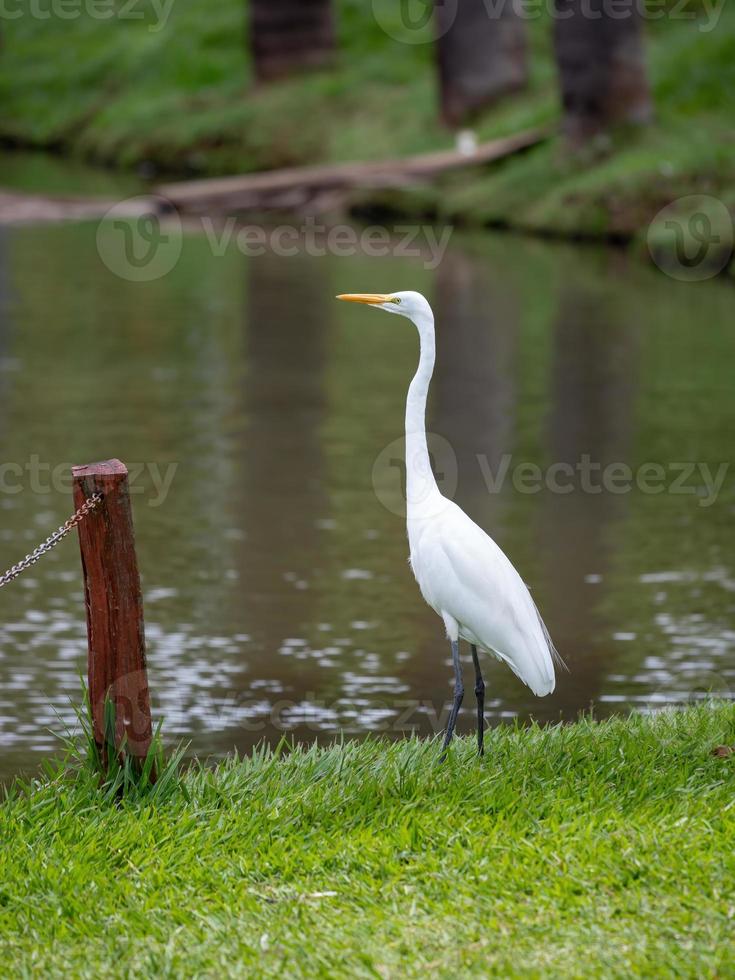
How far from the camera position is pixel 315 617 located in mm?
7879

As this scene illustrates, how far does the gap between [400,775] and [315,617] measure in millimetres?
2925

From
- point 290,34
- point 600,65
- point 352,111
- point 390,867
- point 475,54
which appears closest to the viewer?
point 390,867

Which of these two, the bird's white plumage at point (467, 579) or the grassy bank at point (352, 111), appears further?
the grassy bank at point (352, 111)

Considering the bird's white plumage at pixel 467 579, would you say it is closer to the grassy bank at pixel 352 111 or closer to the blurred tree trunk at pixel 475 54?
the grassy bank at pixel 352 111

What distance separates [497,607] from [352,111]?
79.2 feet

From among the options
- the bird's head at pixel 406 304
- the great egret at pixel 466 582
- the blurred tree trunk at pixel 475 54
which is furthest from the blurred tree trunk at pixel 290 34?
the great egret at pixel 466 582

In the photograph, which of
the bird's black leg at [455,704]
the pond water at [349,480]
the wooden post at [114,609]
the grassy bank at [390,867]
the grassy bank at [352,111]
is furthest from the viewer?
the grassy bank at [352,111]

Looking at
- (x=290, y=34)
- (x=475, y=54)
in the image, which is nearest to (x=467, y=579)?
(x=475, y=54)

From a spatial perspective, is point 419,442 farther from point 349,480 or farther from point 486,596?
point 349,480

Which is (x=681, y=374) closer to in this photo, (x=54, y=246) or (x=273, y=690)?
(x=273, y=690)

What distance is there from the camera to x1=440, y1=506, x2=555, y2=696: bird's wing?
17.2ft

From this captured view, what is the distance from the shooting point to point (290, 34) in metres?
29.6

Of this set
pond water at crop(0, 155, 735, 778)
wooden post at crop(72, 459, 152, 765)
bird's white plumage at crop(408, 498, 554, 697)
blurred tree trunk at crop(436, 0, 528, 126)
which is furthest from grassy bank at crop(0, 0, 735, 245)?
wooden post at crop(72, 459, 152, 765)

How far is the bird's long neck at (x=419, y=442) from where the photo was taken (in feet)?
17.7
